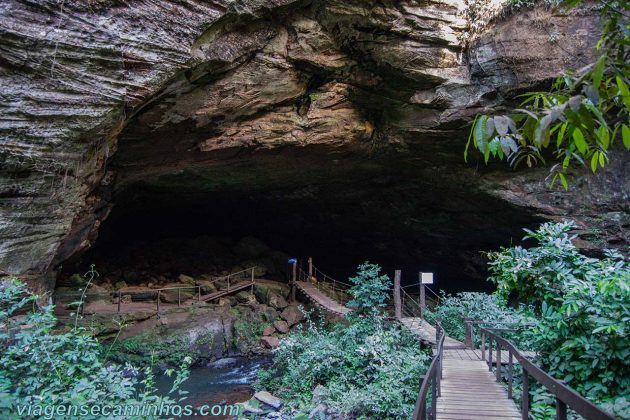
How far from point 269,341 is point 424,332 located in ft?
14.7

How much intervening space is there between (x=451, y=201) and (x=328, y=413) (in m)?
7.57

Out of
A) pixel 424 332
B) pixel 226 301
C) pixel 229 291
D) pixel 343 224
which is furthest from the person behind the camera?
pixel 343 224

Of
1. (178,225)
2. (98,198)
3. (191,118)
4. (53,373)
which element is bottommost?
(178,225)

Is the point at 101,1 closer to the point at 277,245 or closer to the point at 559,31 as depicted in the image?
the point at 559,31

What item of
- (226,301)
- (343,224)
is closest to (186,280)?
(226,301)

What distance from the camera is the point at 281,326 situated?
431 inches

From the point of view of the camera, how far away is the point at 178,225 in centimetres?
1565

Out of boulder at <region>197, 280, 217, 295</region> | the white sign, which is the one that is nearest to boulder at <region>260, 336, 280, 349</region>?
boulder at <region>197, 280, 217, 295</region>

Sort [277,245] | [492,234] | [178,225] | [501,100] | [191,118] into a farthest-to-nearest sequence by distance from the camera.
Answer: [277,245] → [178,225] → [492,234] → [501,100] → [191,118]

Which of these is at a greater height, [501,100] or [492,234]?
[501,100]

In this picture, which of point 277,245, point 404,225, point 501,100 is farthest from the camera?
point 277,245

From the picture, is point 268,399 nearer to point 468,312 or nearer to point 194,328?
point 194,328

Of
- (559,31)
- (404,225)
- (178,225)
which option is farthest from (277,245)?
(559,31)

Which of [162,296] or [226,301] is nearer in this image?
[162,296]
